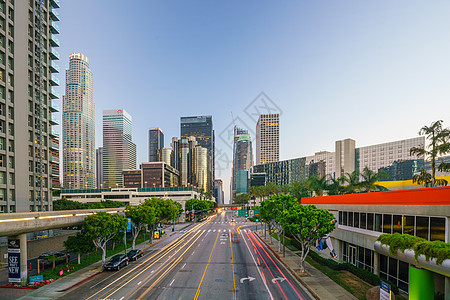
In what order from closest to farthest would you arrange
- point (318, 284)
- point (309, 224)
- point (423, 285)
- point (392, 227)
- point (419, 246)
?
point (423, 285)
point (419, 246)
point (392, 227)
point (318, 284)
point (309, 224)

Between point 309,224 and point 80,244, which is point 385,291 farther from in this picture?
point 80,244

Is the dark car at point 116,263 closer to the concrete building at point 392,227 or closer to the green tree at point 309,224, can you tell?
the green tree at point 309,224

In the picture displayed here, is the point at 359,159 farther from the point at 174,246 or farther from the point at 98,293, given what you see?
the point at 98,293

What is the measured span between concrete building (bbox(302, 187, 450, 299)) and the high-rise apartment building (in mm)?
56547

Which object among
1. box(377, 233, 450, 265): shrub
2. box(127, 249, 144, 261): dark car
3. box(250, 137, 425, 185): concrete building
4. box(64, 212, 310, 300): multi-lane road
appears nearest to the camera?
box(377, 233, 450, 265): shrub

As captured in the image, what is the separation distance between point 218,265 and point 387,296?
21629 mm

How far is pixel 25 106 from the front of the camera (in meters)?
52.2

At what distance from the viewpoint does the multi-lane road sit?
23.8 metres

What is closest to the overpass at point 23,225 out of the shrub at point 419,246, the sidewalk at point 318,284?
the sidewalk at point 318,284

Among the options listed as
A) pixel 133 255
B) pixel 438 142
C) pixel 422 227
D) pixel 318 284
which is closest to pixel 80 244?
pixel 133 255

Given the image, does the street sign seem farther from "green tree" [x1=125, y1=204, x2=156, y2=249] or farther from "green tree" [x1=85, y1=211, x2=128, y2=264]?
"green tree" [x1=125, y1=204, x2=156, y2=249]

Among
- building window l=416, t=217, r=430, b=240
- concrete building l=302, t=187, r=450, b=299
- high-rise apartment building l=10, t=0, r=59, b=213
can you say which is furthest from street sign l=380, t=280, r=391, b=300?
high-rise apartment building l=10, t=0, r=59, b=213

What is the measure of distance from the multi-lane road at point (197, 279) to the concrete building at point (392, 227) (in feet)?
28.8

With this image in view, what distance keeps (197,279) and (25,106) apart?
4948 centimetres
